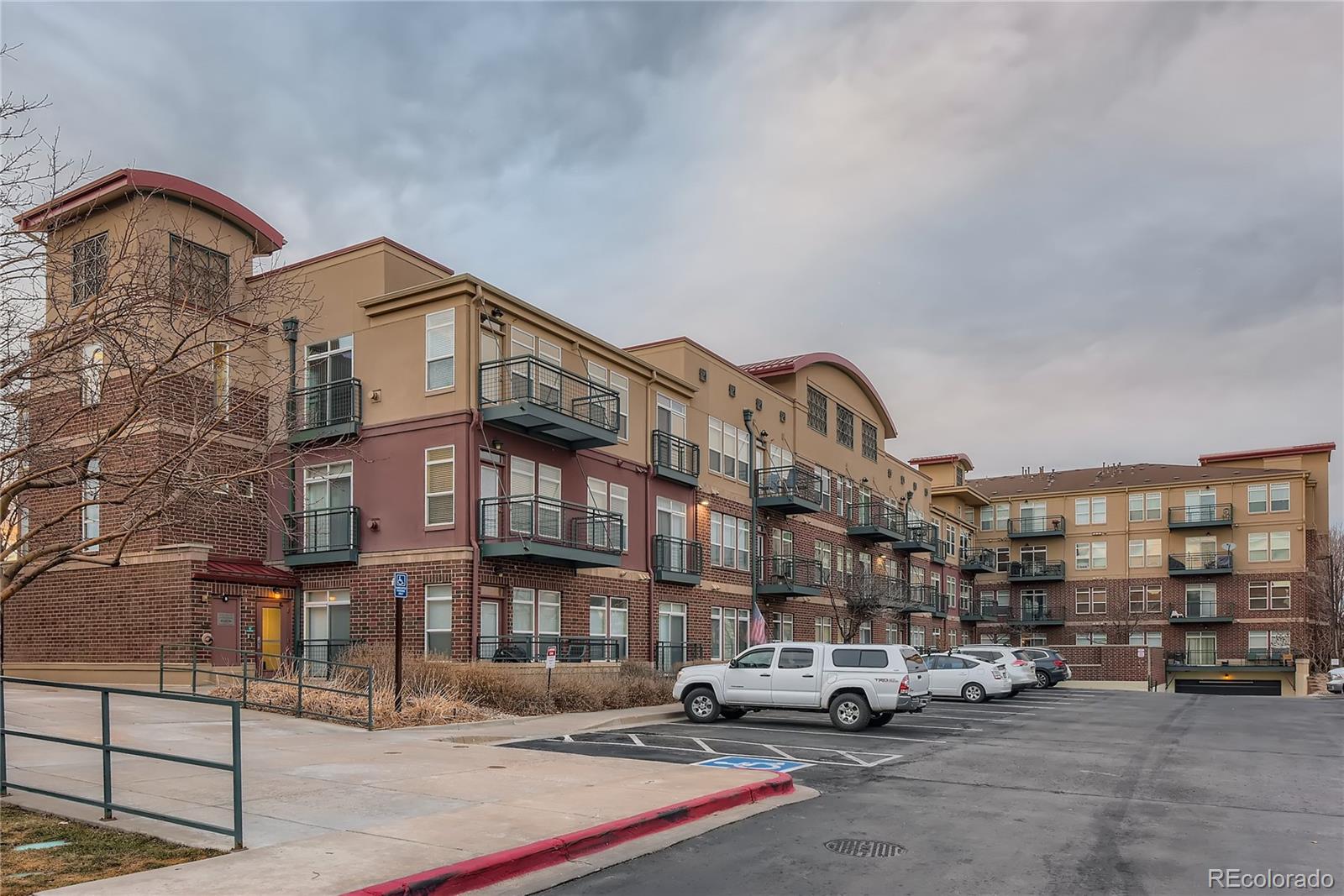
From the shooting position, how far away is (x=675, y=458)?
3434cm

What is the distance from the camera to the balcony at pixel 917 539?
53344 millimetres

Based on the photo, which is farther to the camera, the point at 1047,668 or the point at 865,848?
the point at 1047,668

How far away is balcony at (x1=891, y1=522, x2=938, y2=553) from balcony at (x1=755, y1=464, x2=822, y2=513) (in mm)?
11374

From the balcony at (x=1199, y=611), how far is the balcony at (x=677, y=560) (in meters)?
40.7

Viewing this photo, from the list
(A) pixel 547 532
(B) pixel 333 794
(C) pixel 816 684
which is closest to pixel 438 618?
Answer: (A) pixel 547 532

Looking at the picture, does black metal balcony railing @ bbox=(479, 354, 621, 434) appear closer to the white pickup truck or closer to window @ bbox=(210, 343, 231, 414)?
the white pickup truck

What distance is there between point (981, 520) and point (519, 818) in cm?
6866

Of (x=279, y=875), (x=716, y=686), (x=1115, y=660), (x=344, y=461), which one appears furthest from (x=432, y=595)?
(x=1115, y=660)

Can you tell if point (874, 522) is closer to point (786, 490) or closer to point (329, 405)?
point (786, 490)

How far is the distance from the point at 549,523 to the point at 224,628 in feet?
26.7

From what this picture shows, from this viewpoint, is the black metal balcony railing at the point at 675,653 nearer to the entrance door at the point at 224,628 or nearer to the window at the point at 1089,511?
the entrance door at the point at 224,628

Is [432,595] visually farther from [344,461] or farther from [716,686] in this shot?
[716,686]

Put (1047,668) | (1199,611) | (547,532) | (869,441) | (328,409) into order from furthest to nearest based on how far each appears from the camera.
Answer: (1199,611), (869,441), (1047,668), (328,409), (547,532)

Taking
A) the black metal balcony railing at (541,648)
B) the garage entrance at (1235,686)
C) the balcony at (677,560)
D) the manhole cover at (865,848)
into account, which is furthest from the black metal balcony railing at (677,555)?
the garage entrance at (1235,686)
